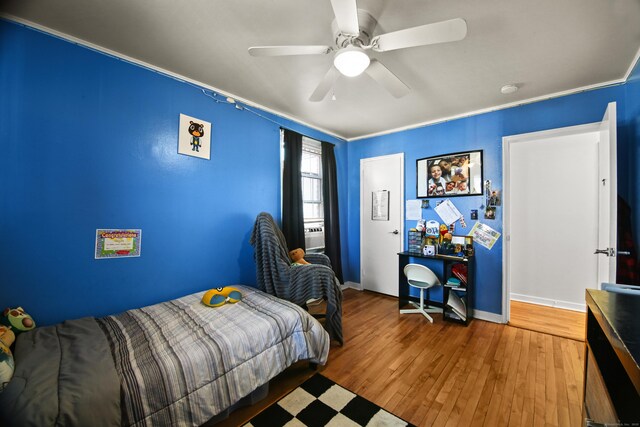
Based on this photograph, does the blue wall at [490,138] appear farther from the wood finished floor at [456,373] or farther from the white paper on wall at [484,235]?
the wood finished floor at [456,373]

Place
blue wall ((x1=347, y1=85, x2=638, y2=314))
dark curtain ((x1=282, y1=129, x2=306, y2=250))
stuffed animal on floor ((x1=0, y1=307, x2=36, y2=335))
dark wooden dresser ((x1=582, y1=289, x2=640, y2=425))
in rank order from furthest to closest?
dark curtain ((x1=282, y1=129, x2=306, y2=250)) < blue wall ((x1=347, y1=85, x2=638, y2=314)) < stuffed animal on floor ((x1=0, y1=307, x2=36, y2=335)) < dark wooden dresser ((x1=582, y1=289, x2=640, y2=425))

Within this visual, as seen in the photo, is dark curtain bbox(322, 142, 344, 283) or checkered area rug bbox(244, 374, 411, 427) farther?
dark curtain bbox(322, 142, 344, 283)

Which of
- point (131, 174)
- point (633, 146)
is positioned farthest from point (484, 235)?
point (131, 174)

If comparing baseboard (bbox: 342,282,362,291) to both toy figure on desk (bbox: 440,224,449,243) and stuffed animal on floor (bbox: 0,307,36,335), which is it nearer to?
toy figure on desk (bbox: 440,224,449,243)

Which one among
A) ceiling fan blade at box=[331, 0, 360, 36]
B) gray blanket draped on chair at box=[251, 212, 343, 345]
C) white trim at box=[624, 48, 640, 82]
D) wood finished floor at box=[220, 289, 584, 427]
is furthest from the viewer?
gray blanket draped on chair at box=[251, 212, 343, 345]

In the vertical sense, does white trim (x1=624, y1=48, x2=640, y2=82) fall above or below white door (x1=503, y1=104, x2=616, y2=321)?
above

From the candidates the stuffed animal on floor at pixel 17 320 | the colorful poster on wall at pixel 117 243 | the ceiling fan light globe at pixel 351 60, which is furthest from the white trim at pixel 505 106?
the stuffed animal on floor at pixel 17 320

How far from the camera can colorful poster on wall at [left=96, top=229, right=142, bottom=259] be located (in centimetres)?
185

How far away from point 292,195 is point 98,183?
186 cm

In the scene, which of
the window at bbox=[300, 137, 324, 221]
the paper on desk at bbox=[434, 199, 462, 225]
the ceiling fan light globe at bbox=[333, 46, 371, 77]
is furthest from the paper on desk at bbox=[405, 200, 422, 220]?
the ceiling fan light globe at bbox=[333, 46, 371, 77]

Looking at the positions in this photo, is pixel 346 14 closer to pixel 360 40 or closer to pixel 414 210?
pixel 360 40

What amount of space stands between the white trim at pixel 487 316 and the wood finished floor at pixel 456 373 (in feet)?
0.24

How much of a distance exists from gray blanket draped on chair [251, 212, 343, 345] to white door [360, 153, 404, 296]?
168cm

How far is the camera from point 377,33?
66.1 inches
